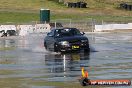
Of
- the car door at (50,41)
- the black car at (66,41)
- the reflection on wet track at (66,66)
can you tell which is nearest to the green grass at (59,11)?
the car door at (50,41)

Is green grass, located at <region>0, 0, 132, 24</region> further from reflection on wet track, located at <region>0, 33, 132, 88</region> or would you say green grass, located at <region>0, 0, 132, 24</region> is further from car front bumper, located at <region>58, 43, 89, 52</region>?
reflection on wet track, located at <region>0, 33, 132, 88</region>

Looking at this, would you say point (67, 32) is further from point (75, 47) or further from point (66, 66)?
point (66, 66)

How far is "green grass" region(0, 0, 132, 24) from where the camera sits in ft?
244

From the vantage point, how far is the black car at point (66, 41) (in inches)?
1228

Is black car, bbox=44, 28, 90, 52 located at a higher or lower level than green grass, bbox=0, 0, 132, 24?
higher

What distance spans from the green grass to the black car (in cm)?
3701

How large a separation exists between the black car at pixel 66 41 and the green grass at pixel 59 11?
37006 millimetres

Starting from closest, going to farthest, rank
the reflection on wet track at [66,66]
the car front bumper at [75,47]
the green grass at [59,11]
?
the reflection on wet track at [66,66] < the car front bumper at [75,47] < the green grass at [59,11]

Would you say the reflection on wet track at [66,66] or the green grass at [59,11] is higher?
the reflection on wet track at [66,66]

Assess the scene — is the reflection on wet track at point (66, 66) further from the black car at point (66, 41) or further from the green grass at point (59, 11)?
the green grass at point (59, 11)

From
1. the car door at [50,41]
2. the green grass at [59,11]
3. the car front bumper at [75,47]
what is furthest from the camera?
the green grass at [59,11]

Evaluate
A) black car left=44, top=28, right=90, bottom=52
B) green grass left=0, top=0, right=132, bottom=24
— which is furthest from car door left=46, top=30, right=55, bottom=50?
green grass left=0, top=0, right=132, bottom=24

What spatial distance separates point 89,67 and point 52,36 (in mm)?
10280

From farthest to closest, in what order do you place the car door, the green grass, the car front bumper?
the green grass < the car door < the car front bumper
